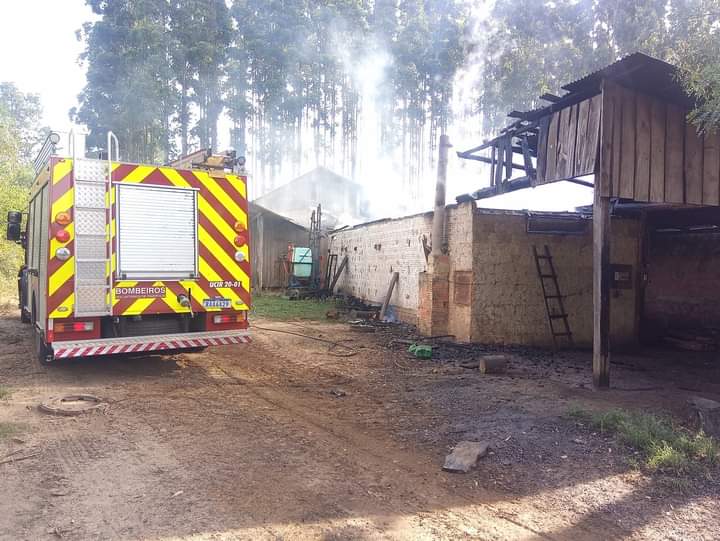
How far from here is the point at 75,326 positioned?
6.50m

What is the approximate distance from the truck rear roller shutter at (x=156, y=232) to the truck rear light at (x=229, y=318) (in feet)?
2.37

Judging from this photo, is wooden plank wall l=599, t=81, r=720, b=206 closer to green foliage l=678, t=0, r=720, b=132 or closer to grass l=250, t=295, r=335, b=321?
green foliage l=678, t=0, r=720, b=132

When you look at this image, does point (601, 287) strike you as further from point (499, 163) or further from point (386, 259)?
point (386, 259)

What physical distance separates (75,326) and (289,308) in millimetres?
10244

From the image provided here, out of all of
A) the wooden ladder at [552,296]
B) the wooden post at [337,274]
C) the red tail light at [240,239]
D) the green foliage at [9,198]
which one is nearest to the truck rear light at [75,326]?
the red tail light at [240,239]

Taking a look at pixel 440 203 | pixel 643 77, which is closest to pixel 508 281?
pixel 440 203

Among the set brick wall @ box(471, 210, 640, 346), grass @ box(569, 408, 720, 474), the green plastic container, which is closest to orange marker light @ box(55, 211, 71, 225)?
the green plastic container

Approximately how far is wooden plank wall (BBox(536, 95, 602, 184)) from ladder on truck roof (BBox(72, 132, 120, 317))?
6288 mm

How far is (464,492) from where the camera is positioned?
3.85m

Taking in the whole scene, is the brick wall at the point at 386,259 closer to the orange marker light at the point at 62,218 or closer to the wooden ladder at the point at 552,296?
the wooden ladder at the point at 552,296

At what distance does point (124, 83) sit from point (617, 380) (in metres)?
31.2

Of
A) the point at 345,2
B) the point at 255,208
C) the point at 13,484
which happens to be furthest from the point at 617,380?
the point at 345,2

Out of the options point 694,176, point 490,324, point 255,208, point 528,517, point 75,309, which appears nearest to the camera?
point 528,517

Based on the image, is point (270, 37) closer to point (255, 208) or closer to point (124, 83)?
point (124, 83)
